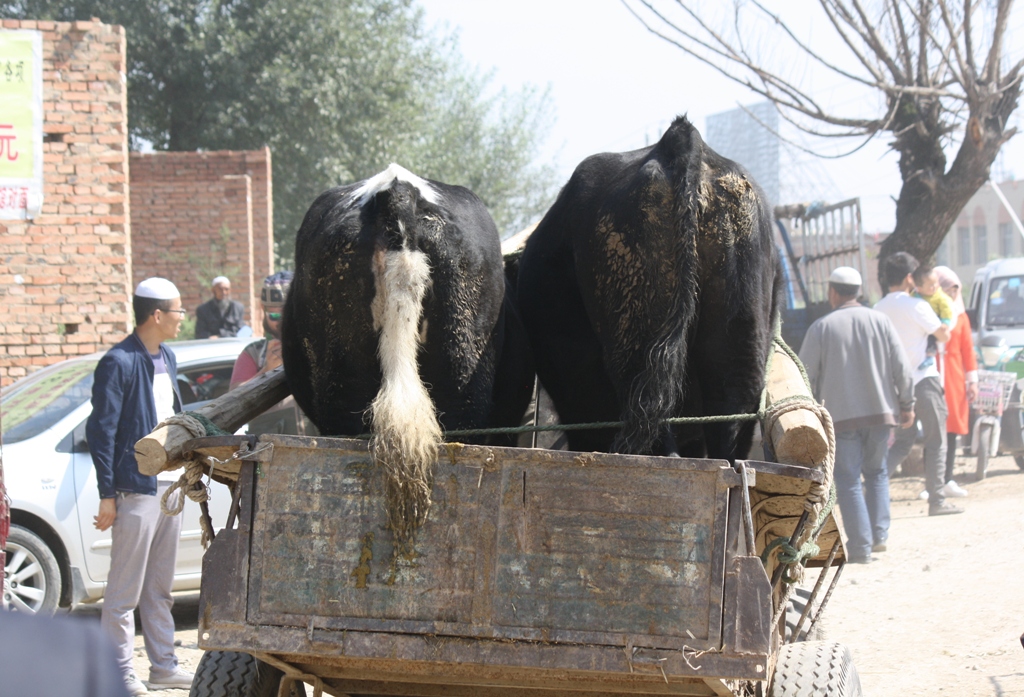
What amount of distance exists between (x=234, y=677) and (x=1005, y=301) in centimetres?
1292

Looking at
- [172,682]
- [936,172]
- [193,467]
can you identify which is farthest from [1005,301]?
[193,467]

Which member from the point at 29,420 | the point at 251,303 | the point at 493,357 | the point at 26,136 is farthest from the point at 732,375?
the point at 251,303

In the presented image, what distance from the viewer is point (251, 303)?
15.0 meters

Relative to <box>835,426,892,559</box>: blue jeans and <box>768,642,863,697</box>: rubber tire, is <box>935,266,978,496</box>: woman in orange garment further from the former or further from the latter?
<box>768,642,863,697</box>: rubber tire

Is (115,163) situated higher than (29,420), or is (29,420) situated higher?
(115,163)

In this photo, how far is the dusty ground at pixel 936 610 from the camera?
16.6 feet

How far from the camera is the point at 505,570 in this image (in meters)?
2.48

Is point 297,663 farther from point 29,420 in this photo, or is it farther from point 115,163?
point 115,163

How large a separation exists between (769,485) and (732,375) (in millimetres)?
440

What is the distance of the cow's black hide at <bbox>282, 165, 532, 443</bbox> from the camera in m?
2.88

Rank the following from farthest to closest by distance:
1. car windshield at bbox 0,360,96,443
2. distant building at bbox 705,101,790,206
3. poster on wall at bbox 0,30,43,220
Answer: distant building at bbox 705,101,790,206, poster on wall at bbox 0,30,43,220, car windshield at bbox 0,360,96,443

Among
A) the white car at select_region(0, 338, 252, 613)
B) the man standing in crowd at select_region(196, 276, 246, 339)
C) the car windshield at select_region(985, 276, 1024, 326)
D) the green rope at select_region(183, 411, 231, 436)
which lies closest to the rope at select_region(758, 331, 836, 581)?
the green rope at select_region(183, 411, 231, 436)

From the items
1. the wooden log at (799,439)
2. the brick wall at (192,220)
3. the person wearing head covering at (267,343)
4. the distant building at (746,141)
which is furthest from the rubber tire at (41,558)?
the distant building at (746,141)

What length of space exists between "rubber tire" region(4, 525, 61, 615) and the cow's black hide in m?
3.75
